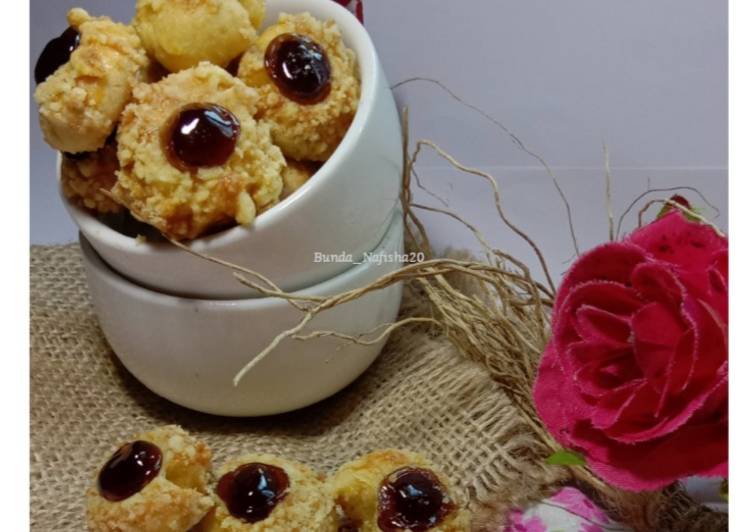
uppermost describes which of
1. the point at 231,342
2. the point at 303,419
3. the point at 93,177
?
the point at 93,177

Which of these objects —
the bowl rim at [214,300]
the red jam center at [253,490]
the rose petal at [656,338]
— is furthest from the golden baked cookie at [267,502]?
the rose petal at [656,338]

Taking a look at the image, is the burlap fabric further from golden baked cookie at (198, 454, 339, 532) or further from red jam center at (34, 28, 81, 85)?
red jam center at (34, 28, 81, 85)

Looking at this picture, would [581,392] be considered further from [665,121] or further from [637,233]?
[665,121]

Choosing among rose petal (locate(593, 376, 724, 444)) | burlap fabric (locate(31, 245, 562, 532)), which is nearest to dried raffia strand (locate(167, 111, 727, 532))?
burlap fabric (locate(31, 245, 562, 532))

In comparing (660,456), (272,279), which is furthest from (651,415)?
(272,279)

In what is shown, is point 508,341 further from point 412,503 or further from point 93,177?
point 93,177
